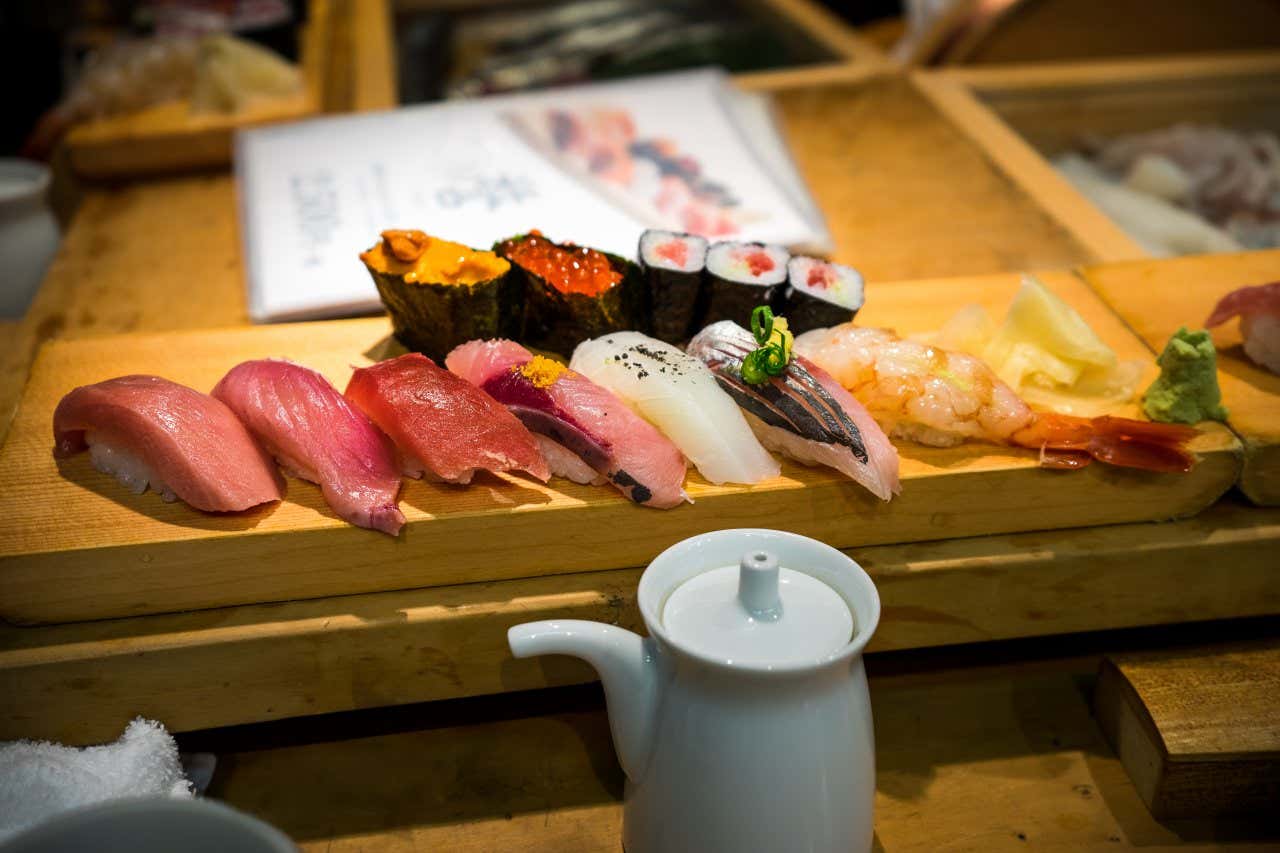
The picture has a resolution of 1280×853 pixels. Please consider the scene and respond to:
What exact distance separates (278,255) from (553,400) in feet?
3.62

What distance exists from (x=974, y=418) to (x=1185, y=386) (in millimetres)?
346

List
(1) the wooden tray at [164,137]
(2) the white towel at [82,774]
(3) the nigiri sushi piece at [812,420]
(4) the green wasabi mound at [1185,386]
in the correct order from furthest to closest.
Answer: (1) the wooden tray at [164,137]
(4) the green wasabi mound at [1185,386]
(3) the nigiri sushi piece at [812,420]
(2) the white towel at [82,774]

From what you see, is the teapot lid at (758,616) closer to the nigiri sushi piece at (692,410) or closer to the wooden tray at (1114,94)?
the nigiri sushi piece at (692,410)

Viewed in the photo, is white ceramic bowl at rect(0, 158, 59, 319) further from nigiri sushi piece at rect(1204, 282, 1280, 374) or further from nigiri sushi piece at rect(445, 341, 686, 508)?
nigiri sushi piece at rect(1204, 282, 1280, 374)

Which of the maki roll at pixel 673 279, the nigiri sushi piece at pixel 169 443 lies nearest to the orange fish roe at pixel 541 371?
the maki roll at pixel 673 279

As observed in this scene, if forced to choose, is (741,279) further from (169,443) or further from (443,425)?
(169,443)

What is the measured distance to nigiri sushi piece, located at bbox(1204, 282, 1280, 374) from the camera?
1.75m

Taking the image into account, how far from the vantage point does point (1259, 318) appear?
1773mm

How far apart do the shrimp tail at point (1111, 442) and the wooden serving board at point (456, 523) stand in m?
0.03

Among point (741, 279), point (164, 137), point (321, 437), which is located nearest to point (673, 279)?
point (741, 279)

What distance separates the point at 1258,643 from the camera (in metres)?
1.70

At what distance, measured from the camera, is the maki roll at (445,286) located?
5.51 ft

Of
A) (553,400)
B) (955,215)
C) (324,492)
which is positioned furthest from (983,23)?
(324,492)

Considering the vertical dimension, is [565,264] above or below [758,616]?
above
